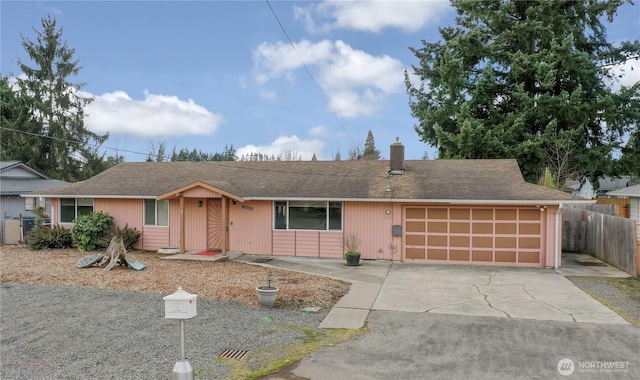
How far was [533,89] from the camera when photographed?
2803 cm

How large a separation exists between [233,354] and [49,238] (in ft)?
47.0

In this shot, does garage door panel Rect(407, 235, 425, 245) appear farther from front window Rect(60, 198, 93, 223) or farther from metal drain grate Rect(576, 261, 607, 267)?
front window Rect(60, 198, 93, 223)

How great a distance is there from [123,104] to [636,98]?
101ft

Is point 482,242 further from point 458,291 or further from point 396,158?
point 458,291

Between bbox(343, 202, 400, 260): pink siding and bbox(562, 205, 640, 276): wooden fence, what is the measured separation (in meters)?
6.95

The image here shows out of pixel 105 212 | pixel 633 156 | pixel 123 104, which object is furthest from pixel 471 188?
pixel 123 104

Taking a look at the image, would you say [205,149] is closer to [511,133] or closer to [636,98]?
[511,133]

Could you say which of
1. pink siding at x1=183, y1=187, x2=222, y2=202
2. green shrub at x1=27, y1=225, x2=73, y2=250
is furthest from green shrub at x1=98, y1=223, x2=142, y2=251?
pink siding at x1=183, y1=187, x2=222, y2=202

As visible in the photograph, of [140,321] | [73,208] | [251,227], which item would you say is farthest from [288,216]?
[73,208]

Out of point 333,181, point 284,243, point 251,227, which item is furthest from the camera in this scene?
point 333,181

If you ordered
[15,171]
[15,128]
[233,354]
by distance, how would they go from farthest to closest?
[15,128], [15,171], [233,354]

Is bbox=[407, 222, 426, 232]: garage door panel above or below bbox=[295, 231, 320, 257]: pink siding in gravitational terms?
above

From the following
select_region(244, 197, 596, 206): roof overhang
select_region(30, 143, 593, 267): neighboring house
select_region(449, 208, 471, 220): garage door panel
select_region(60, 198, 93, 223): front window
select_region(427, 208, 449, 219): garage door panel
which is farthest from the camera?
select_region(60, 198, 93, 223): front window

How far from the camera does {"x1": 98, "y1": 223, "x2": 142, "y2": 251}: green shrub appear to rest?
16.7 meters
